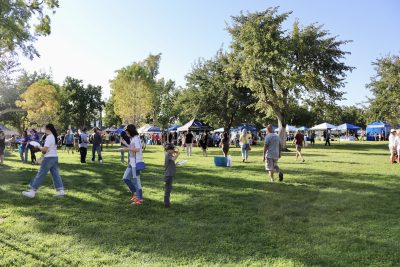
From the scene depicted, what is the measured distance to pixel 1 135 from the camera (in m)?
16.4

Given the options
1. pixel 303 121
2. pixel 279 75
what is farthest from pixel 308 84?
pixel 303 121

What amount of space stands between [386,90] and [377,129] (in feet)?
87.6

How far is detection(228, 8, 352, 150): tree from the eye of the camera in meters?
29.8

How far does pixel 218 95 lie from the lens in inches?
1593

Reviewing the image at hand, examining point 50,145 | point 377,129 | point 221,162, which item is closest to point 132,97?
point 221,162

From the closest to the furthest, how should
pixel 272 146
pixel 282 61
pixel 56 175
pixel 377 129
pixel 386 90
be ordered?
pixel 56 175 → pixel 272 146 → pixel 282 61 → pixel 386 90 → pixel 377 129

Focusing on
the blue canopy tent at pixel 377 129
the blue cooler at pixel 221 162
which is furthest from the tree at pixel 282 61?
the blue canopy tent at pixel 377 129

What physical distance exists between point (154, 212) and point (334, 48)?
93.7 ft

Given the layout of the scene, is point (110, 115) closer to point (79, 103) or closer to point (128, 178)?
point (79, 103)

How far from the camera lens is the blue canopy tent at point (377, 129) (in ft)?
Answer: 198

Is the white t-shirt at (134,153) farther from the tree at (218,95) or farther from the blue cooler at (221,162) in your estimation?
the tree at (218,95)

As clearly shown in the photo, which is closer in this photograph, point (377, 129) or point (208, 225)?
point (208, 225)

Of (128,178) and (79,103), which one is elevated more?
(79,103)

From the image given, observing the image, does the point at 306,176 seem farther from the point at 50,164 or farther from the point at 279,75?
the point at 279,75
